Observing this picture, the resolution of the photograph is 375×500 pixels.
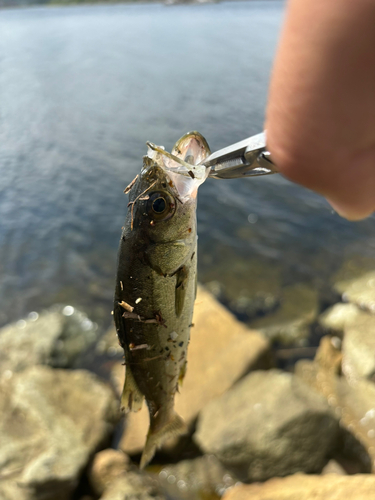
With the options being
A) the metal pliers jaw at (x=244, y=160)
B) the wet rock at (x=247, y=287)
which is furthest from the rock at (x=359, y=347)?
the metal pliers jaw at (x=244, y=160)

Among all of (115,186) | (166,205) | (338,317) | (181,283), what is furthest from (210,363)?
(115,186)

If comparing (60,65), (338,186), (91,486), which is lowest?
(91,486)

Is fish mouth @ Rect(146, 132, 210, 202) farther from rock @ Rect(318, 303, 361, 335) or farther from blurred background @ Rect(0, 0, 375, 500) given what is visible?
rock @ Rect(318, 303, 361, 335)

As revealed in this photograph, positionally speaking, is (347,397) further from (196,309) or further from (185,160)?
(185,160)

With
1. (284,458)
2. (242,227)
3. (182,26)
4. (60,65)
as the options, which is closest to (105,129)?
(242,227)

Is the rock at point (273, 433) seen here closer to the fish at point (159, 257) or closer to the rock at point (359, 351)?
the rock at point (359, 351)

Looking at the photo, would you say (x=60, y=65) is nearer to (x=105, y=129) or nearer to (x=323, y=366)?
(x=105, y=129)
